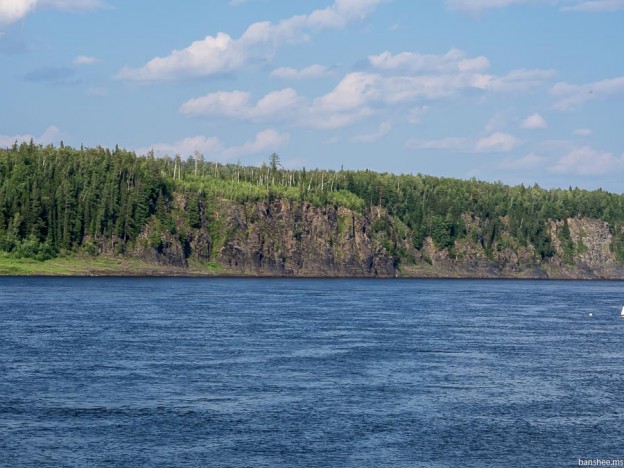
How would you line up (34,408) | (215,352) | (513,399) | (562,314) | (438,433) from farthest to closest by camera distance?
1. (562,314)
2. (215,352)
3. (513,399)
4. (34,408)
5. (438,433)

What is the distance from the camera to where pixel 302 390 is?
67.3m

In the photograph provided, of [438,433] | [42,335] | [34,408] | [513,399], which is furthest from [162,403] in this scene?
[42,335]

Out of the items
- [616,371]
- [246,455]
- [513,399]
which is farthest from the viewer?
[616,371]

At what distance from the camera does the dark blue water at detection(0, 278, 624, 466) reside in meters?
51.0

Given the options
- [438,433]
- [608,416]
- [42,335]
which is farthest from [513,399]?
[42,335]

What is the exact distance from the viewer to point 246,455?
49625 mm

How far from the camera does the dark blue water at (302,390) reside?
167 feet

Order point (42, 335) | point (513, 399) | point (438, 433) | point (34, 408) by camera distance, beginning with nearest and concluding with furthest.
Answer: point (438, 433), point (34, 408), point (513, 399), point (42, 335)

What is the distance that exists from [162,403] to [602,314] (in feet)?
341

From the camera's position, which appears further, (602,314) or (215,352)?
(602,314)

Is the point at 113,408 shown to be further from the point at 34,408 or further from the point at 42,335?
the point at 42,335

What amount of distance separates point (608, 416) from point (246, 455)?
80.5 feet

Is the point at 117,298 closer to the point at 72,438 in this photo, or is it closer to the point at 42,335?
the point at 42,335

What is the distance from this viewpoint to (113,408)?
5956cm
